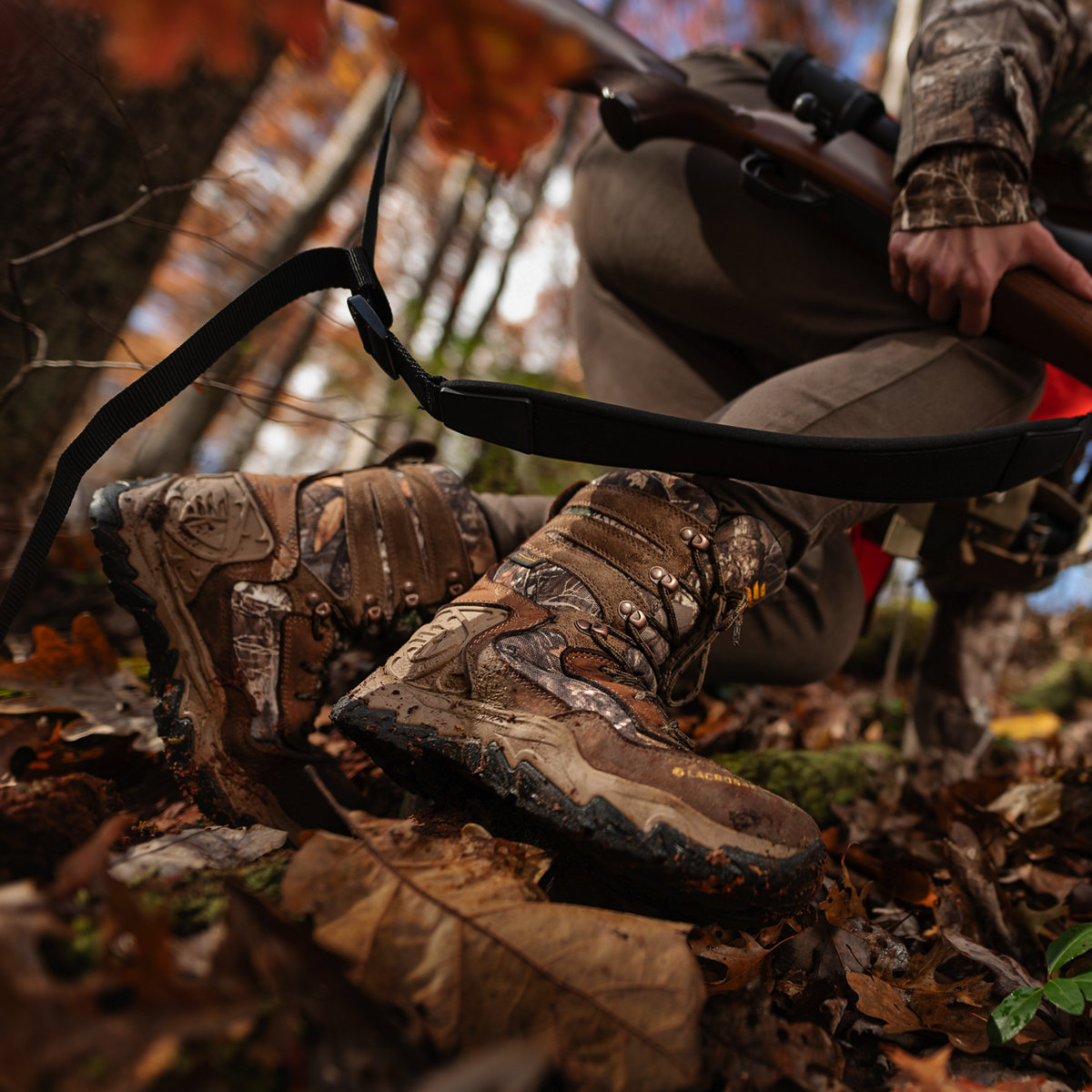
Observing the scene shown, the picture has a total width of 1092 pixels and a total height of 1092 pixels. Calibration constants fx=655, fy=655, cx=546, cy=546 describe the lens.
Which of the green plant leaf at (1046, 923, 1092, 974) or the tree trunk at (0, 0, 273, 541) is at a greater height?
the tree trunk at (0, 0, 273, 541)

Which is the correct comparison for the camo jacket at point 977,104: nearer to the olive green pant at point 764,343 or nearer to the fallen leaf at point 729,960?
the olive green pant at point 764,343

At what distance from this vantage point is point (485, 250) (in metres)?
9.65

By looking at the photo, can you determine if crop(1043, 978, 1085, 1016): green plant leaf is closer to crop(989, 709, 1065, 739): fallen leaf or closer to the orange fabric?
the orange fabric

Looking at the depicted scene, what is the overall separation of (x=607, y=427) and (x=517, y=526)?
0.50 meters

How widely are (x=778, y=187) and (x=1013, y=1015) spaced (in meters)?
1.70

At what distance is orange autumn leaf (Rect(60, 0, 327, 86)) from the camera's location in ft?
3.06

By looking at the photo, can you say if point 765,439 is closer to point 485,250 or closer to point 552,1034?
point 552,1034

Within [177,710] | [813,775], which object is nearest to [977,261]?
[813,775]

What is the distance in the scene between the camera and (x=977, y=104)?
1.38 metres

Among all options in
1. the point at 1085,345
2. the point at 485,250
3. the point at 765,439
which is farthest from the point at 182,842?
the point at 485,250

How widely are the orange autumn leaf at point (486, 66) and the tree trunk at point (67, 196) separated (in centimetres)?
80

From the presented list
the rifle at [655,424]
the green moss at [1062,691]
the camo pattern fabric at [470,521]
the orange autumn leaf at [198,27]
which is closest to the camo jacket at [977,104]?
the rifle at [655,424]

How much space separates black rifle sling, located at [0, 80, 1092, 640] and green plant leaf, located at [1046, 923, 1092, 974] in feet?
2.44

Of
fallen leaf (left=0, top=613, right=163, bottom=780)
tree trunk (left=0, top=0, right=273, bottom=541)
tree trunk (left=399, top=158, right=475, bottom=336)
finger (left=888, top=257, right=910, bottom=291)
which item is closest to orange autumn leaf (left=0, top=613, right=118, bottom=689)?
fallen leaf (left=0, top=613, right=163, bottom=780)
